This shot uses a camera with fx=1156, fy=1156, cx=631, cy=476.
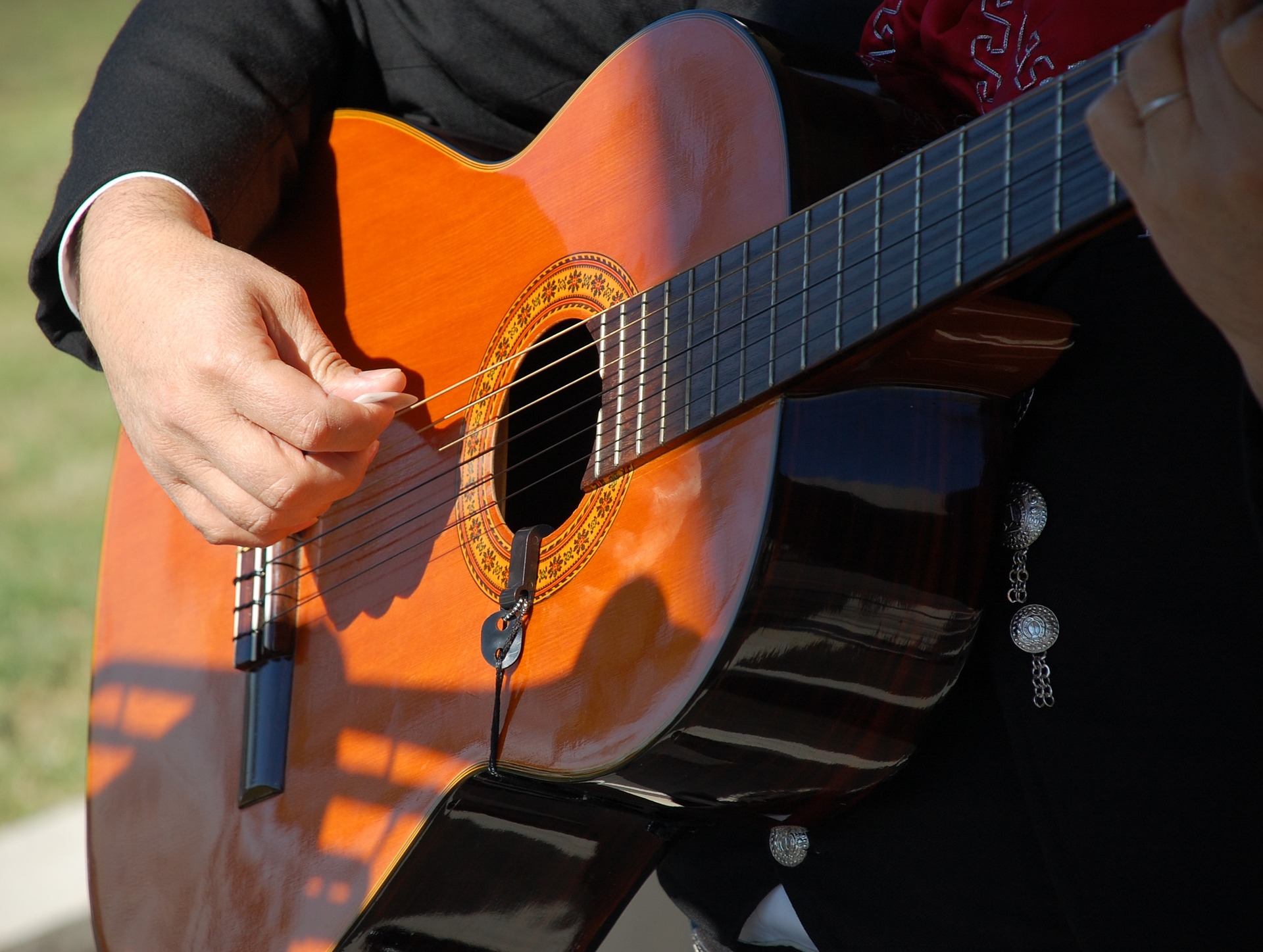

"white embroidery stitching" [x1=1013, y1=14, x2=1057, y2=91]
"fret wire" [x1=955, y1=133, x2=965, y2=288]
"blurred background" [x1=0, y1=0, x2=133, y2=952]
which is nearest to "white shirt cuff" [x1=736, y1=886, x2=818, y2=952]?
"fret wire" [x1=955, y1=133, x2=965, y2=288]

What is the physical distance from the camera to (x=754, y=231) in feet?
3.01

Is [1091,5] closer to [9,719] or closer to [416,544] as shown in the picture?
[416,544]

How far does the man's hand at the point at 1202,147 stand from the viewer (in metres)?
0.57

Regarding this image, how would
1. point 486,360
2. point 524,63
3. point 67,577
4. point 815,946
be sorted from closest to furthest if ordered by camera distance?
point 815,946, point 486,360, point 524,63, point 67,577

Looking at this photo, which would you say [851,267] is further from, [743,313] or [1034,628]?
[1034,628]

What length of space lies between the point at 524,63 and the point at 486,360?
1.44ft

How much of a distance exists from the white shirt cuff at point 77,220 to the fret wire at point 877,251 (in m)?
0.87

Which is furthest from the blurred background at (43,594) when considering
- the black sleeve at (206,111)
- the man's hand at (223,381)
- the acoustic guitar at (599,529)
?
the black sleeve at (206,111)

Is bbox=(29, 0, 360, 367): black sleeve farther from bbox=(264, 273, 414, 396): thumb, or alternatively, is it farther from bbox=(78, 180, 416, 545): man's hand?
bbox=(264, 273, 414, 396): thumb

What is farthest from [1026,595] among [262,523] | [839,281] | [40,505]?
[40,505]

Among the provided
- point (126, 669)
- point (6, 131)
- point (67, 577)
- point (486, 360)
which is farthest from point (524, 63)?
point (6, 131)

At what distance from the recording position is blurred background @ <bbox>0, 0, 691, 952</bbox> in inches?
84.0

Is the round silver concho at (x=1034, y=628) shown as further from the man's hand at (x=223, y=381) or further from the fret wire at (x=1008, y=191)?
the man's hand at (x=223, y=381)

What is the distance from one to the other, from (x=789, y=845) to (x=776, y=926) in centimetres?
19
